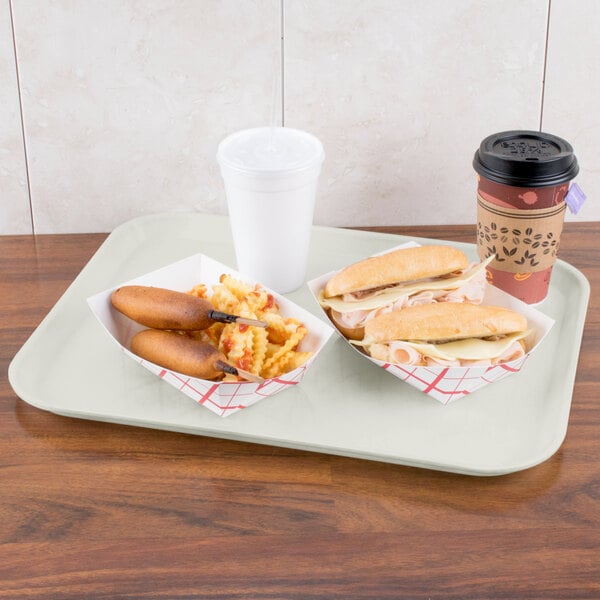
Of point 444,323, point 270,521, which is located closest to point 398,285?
point 444,323

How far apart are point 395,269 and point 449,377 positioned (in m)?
0.19

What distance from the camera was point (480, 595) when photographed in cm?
81

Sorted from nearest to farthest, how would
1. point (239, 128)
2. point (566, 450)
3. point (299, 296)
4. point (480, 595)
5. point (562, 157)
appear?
point (480, 595) → point (566, 450) → point (562, 157) → point (299, 296) → point (239, 128)

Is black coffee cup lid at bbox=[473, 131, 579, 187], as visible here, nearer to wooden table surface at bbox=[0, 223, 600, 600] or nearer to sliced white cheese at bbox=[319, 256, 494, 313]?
sliced white cheese at bbox=[319, 256, 494, 313]

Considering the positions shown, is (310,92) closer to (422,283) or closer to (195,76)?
(195,76)

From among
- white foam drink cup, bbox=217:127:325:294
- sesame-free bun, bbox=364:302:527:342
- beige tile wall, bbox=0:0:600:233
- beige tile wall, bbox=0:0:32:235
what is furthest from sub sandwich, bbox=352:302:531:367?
beige tile wall, bbox=0:0:32:235

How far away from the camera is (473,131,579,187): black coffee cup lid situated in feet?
3.68

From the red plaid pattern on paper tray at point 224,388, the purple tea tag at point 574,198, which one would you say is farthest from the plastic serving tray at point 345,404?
the purple tea tag at point 574,198

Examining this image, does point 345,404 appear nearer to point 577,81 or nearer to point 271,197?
point 271,197

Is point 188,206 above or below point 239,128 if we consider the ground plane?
below

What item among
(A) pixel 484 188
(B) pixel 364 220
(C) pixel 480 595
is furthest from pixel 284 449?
(B) pixel 364 220

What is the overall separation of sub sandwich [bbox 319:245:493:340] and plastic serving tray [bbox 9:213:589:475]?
2.6 inches

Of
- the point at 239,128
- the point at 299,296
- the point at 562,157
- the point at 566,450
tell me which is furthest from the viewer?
the point at 239,128

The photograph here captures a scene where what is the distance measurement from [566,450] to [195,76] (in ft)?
2.62
